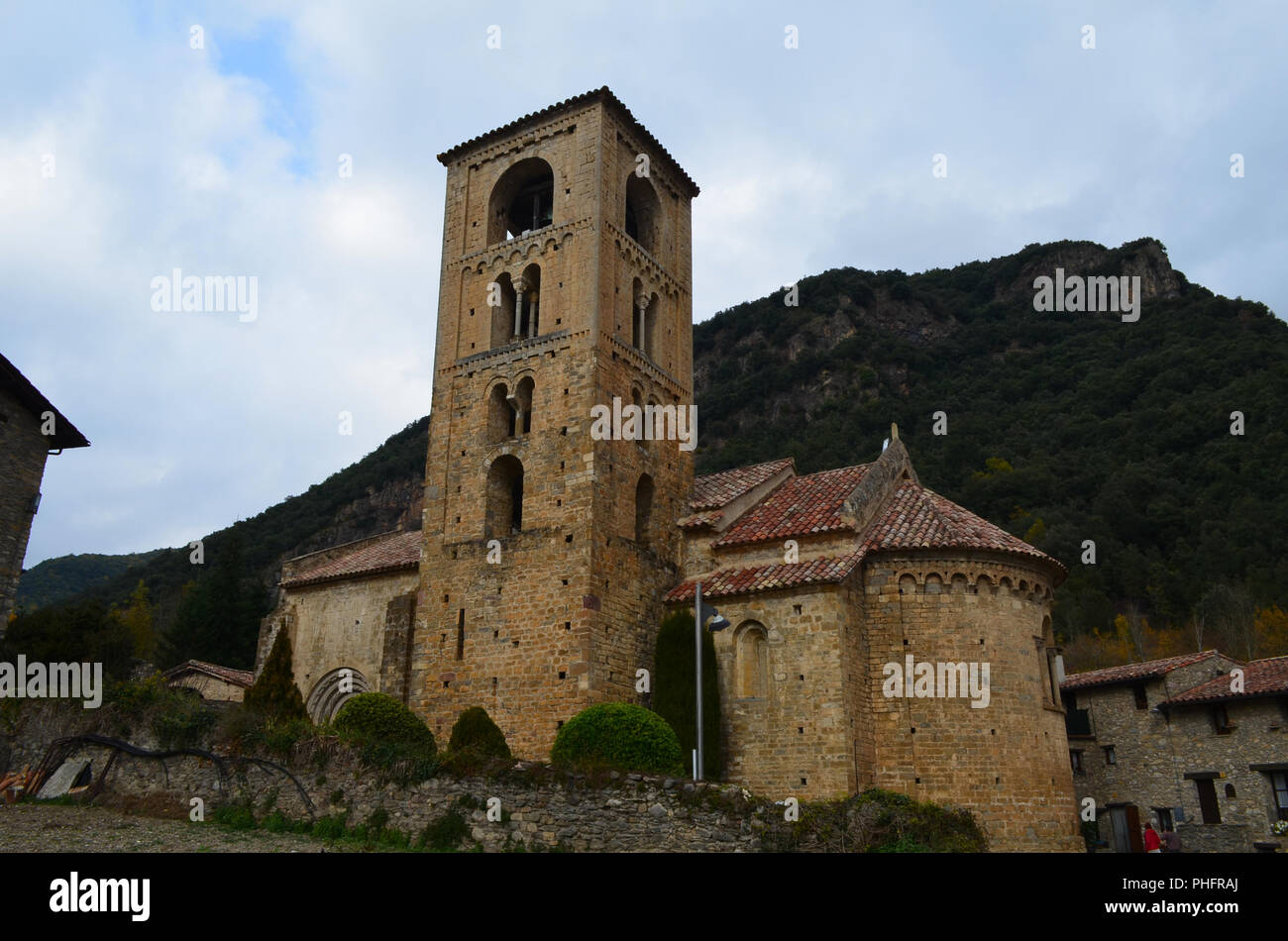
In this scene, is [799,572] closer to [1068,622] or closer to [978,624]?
[978,624]

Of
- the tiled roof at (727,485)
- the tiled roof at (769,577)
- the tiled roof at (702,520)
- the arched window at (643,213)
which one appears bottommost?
the tiled roof at (769,577)

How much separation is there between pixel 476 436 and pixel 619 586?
233 inches

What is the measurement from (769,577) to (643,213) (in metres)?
13.5

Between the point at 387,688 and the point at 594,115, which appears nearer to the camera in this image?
the point at 387,688

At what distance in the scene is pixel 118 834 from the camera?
49.7 ft

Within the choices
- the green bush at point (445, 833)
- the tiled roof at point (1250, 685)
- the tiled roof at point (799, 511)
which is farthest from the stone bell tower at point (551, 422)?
the tiled roof at point (1250, 685)

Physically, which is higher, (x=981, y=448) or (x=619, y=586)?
(x=981, y=448)

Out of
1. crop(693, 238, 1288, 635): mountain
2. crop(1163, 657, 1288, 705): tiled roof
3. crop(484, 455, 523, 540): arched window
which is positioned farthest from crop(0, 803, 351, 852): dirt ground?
crop(693, 238, 1288, 635): mountain

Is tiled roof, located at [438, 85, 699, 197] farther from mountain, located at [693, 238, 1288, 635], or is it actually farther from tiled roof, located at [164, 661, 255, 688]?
mountain, located at [693, 238, 1288, 635]

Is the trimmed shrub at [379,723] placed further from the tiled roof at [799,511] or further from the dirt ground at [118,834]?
the tiled roof at [799,511]

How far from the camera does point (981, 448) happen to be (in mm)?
68938

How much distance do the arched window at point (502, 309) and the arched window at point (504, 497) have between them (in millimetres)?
3611

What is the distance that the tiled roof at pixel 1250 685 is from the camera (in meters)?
29.2
